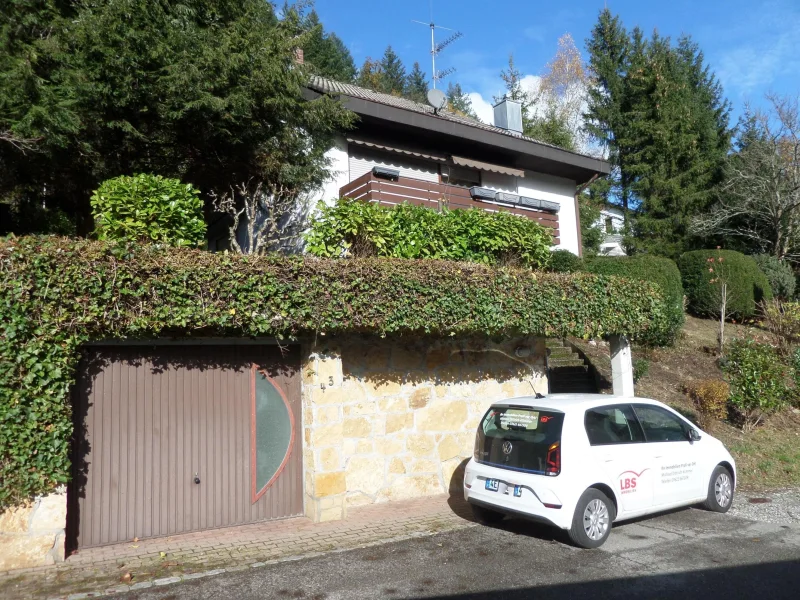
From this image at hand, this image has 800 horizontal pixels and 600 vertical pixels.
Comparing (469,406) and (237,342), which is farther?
(469,406)

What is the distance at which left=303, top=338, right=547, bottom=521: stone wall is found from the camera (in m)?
7.62

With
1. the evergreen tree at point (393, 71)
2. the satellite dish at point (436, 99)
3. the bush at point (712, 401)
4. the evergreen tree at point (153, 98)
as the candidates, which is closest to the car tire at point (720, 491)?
the bush at point (712, 401)

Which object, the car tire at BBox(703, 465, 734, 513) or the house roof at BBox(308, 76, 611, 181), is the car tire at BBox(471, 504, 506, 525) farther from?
the house roof at BBox(308, 76, 611, 181)

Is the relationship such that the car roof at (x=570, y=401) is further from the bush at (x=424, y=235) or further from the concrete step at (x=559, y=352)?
the concrete step at (x=559, y=352)

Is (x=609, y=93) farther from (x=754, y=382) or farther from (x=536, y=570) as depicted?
(x=536, y=570)

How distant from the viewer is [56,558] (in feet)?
19.7

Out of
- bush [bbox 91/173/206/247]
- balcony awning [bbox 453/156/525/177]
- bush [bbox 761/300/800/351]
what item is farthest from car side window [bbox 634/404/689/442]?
bush [bbox 761/300/800/351]

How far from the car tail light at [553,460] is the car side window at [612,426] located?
47cm

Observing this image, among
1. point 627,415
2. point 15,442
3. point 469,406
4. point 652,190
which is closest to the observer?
point 15,442

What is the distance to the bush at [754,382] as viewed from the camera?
1119 cm

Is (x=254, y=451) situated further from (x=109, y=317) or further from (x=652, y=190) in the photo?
(x=652, y=190)

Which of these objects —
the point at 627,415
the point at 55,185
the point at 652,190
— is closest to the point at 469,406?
the point at 627,415

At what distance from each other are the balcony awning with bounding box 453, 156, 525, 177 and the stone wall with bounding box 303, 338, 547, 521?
5.82 metres

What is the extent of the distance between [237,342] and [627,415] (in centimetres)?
479
